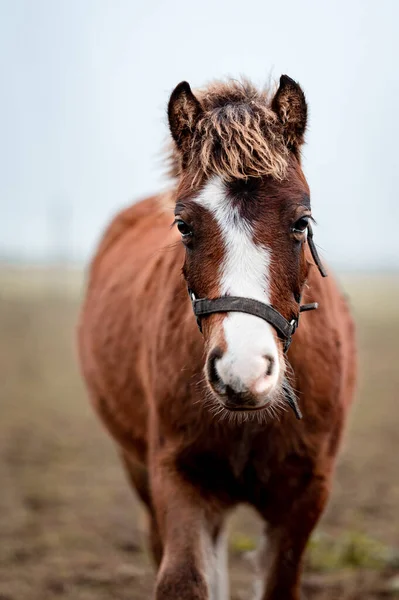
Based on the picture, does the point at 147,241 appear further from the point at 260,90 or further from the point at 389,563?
the point at 389,563

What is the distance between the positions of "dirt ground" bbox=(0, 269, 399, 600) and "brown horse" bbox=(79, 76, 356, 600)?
69 cm

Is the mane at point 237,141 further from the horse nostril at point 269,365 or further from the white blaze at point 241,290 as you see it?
the horse nostril at point 269,365

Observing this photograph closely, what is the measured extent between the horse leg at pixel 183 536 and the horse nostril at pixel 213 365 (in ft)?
3.38

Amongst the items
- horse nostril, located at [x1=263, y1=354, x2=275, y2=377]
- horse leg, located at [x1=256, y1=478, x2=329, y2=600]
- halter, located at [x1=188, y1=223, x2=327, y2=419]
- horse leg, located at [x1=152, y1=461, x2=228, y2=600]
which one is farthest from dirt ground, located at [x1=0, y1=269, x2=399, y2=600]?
horse nostril, located at [x1=263, y1=354, x2=275, y2=377]

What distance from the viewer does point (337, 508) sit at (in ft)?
22.8

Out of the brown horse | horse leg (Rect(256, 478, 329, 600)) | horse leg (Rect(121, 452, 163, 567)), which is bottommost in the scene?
horse leg (Rect(121, 452, 163, 567))

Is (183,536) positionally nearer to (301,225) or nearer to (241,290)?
(241,290)

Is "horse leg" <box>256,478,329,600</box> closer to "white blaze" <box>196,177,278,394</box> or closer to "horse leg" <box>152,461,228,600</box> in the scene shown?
"horse leg" <box>152,461,228,600</box>

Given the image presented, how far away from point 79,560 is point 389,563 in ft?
7.21

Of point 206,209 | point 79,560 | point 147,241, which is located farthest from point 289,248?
point 79,560

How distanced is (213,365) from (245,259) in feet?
1.32

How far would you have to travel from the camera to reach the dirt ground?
5.19m

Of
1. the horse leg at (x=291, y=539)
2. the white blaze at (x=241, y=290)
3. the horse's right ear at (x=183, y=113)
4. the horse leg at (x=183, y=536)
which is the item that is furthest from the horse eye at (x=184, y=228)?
the horse leg at (x=291, y=539)

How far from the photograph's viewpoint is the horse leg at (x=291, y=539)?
3.64 meters
